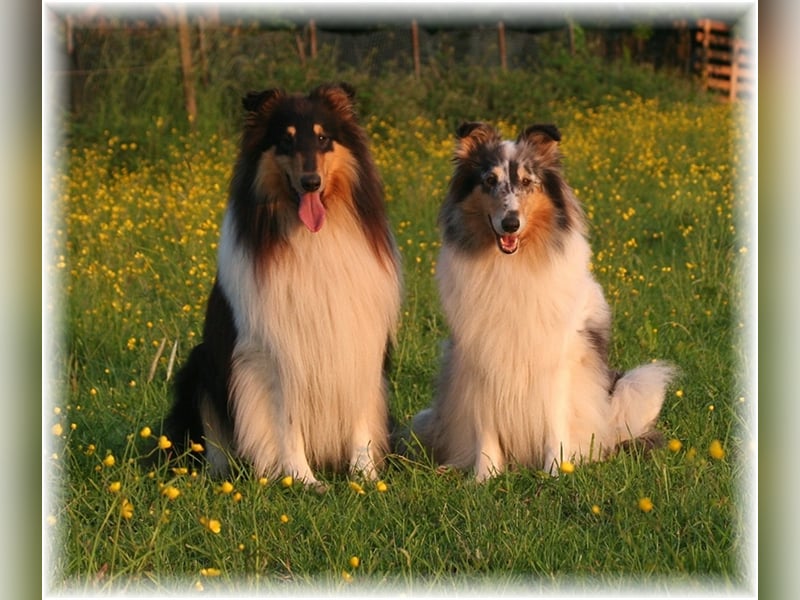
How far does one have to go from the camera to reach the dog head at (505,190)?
5059 mm

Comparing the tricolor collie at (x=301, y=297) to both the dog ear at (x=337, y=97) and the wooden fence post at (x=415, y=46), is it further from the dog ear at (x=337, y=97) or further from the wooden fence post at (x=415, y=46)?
the wooden fence post at (x=415, y=46)

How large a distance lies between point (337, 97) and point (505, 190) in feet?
2.90

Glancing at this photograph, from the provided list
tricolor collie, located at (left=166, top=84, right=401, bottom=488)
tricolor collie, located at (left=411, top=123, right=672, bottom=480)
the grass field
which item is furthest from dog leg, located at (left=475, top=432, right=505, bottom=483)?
tricolor collie, located at (left=166, top=84, right=401, bottom=488)

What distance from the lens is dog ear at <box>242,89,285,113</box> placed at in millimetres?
5066

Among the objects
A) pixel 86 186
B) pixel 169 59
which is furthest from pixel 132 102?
pixel 86 186

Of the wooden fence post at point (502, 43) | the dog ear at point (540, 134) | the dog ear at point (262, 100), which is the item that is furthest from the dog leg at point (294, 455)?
the wooden fence post at point (502, 43)

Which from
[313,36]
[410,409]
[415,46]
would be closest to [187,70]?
[313,36]

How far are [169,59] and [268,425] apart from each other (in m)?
8.34

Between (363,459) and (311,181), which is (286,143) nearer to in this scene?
(311,181)

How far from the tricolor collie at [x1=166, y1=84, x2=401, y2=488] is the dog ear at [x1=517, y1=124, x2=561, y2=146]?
72 cm

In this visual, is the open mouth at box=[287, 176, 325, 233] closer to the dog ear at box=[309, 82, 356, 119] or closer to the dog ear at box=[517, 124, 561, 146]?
the dog ear at box=[309, 82, 356, 119]

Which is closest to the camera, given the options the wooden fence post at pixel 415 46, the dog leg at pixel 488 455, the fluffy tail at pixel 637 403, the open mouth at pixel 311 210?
the open mouth at pixel 311 210

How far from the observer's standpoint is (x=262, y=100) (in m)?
5.08

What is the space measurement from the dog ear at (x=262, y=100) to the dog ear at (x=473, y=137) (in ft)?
2.80
